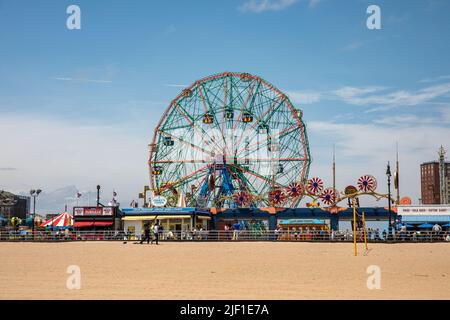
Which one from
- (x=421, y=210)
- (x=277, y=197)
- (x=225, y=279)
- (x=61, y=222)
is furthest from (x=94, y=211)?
(x=225, y=279)

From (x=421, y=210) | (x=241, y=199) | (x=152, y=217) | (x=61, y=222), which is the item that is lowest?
(x=61, y=222)

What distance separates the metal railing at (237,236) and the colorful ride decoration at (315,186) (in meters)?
9.91

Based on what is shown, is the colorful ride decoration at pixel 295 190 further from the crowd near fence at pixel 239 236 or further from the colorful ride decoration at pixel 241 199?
the crowd near fence at pixel 239 236

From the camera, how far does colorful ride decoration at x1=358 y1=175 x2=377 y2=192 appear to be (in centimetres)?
5419

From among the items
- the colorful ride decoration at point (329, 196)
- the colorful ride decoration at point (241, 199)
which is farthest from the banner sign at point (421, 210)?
the colorful ride decoration at point (241, 199)

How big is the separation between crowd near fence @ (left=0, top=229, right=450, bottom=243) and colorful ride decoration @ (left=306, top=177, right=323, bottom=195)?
9.91 metres

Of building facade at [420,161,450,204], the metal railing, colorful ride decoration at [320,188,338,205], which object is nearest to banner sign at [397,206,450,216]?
colorful ride decoration at [320,188,338,205]

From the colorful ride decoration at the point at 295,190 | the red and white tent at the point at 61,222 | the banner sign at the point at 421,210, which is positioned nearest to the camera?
the banner sign at the point at 421,210

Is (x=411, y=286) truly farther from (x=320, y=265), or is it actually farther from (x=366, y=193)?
(x=366, y=193)

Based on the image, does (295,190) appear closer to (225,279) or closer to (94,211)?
(94,211)

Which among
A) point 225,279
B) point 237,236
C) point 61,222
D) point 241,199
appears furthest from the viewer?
point 241,199

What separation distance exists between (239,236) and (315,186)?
46.0 ft

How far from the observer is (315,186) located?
186 feet

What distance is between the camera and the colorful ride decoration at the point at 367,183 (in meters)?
54.2
